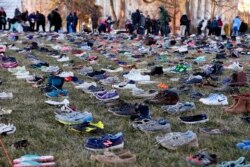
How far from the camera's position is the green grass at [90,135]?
4.24 metres

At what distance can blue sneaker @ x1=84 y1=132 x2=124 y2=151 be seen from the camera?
4375mm

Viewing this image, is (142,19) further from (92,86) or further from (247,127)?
(247,127)

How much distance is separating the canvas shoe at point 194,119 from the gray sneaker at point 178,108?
447 millimetres

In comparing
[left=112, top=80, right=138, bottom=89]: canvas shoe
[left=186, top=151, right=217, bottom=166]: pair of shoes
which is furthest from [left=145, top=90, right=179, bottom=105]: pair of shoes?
[left=186, top=151, right=217, bottom=166]: pair of shoes

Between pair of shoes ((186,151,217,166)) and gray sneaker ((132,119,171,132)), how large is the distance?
911 mm

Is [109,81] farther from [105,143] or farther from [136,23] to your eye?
[136,23]

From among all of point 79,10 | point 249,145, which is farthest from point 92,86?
point 79,10

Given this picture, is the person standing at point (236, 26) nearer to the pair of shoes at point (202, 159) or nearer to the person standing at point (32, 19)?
the person standing at point (32, 19)

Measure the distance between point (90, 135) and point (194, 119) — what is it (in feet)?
4.30

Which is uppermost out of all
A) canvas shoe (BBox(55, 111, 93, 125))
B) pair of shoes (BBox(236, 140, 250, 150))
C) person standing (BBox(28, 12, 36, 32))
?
person standing (BBox(28, 12, 36, 32))

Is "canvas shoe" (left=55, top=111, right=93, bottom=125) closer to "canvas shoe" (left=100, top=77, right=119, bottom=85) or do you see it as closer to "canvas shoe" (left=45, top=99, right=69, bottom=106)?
"canvas shoe" (left=45, top=99, right=69, bottom=106)

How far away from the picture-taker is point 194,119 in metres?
5.53

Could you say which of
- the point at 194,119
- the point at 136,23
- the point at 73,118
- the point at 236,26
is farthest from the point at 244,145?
the point at 236,26

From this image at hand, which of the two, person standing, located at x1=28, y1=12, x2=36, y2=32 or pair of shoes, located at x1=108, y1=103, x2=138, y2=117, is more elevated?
person standing, located at x1=28, y1=12, x2=36, y2=32
